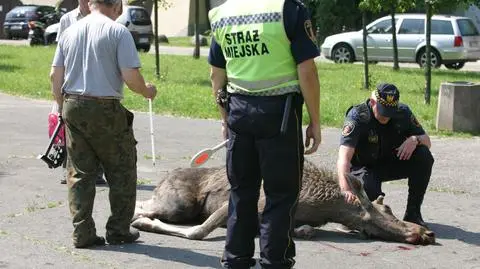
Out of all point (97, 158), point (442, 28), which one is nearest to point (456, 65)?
point (442, 28)

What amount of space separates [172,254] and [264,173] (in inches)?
60.5

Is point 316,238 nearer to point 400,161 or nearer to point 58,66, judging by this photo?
point 400,161

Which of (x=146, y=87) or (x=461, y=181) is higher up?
(x=146, y=87)

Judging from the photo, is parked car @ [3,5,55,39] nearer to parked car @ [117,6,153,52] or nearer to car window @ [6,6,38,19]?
car window @ [6,6,38,19]

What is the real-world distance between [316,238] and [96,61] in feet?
7.04

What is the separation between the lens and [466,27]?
1171 inches

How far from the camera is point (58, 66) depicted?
6.81 m

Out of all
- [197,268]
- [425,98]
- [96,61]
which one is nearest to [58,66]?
[96,61]

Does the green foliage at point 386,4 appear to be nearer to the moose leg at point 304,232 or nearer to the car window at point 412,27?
the car window at point 412,27

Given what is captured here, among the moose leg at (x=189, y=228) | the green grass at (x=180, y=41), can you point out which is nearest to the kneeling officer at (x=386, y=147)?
the moose leg at (x=189, y=228)

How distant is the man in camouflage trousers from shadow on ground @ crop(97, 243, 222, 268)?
0.38ft

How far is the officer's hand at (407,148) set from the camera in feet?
24.3

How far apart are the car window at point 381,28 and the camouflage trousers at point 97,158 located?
81.4ft

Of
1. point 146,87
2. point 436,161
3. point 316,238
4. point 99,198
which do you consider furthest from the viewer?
point 436,161
